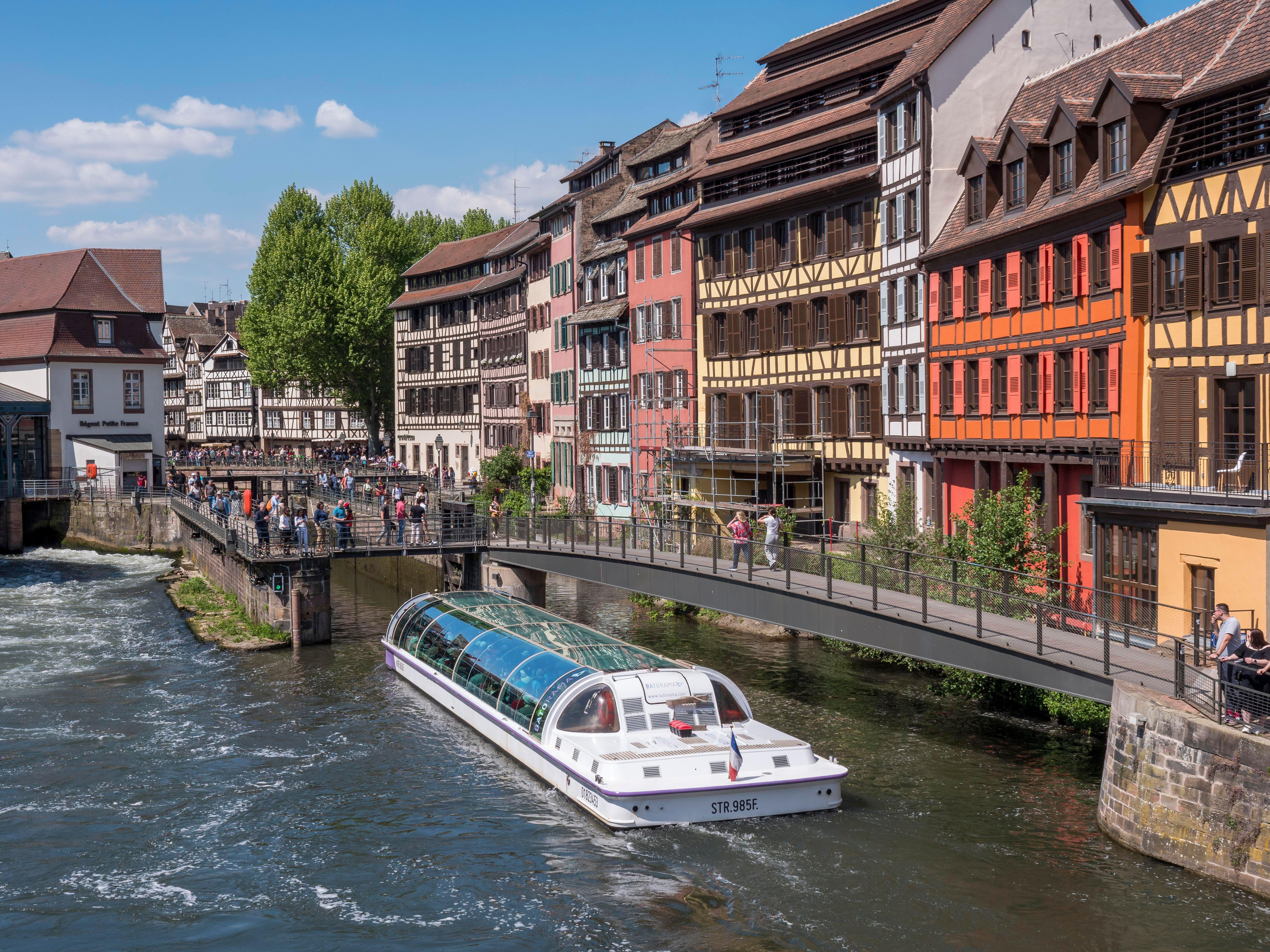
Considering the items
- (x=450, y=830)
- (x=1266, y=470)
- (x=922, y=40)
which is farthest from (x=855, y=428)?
(x=450, y=830)

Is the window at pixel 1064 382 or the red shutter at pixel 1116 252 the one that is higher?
the red shutter at pixel 1116 252

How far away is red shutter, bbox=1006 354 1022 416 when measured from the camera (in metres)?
32.0

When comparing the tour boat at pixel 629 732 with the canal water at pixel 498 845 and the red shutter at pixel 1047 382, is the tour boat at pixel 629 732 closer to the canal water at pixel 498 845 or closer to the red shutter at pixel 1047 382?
the canal water at pixel 498 845

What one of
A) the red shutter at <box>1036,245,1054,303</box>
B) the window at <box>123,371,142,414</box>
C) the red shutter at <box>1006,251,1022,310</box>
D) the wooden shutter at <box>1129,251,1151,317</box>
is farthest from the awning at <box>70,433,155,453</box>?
the wooden shutter at <box>1129,251,1151,317</box>

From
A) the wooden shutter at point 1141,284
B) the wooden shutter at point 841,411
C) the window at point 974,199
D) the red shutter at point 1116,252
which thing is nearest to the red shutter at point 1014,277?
the window at point 974,199

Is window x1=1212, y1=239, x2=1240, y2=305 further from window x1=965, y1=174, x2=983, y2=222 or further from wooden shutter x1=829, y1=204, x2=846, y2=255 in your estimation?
wooden shutter x1=829, y1=204, x2=846, y2=255

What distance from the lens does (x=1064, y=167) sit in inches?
1181

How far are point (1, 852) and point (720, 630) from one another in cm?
2190

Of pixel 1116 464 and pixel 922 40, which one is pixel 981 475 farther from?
pixel 922 40

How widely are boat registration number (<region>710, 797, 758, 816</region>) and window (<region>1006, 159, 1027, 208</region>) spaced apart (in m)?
17.9

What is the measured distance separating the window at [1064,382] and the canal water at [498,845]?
694cm

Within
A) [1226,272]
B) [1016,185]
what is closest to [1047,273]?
[1016,185]

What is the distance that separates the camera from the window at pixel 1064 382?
97.9 ft

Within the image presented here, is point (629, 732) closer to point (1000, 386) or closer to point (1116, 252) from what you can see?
point (1116, 252)
